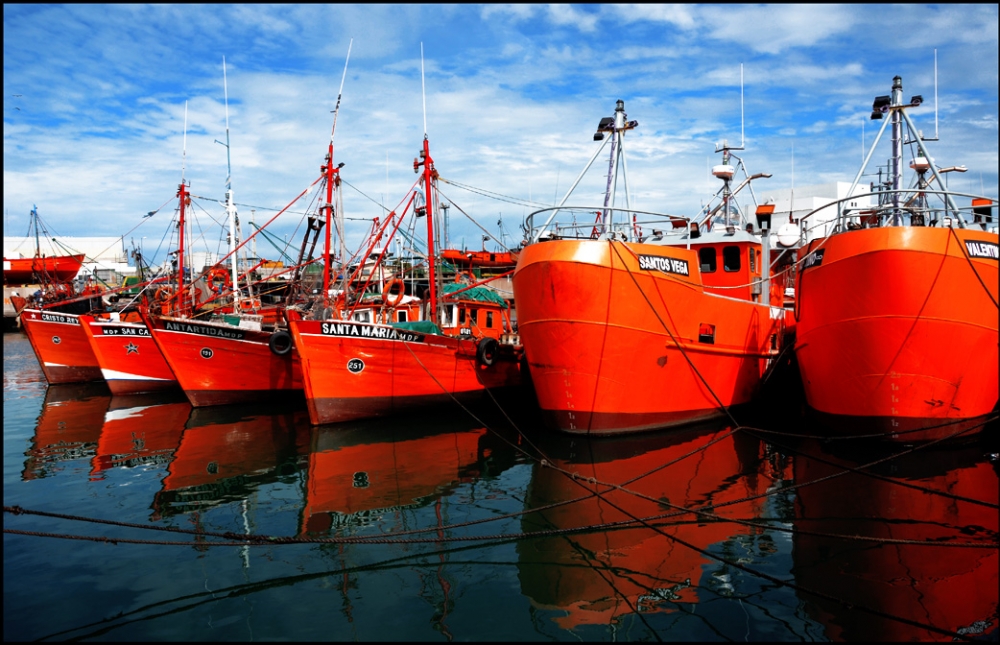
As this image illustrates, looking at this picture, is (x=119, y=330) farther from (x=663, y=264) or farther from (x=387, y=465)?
(x=663, y=264)

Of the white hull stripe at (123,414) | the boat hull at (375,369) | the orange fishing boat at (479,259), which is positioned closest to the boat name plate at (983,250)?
the boat hull at (375,369)

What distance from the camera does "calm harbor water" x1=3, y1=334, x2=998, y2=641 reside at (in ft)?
18.4

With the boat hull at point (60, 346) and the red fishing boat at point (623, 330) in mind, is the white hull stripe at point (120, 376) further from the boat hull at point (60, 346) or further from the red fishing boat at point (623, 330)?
the red fishing boat at point (623, 330)

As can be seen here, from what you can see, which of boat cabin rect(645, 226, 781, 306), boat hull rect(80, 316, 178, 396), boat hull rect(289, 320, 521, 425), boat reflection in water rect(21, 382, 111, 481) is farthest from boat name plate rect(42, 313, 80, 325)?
boat cabin rect(645, 226, 781, 306)

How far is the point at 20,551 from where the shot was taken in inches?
286

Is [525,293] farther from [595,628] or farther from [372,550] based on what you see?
[595,628]

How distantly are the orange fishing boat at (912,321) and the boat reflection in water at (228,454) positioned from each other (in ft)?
29.8

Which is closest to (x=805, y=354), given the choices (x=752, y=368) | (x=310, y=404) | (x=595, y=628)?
(x=752, y=368)

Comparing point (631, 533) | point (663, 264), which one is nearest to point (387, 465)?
point (631, 533)

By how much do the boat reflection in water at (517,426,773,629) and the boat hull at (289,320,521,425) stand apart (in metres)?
4.67

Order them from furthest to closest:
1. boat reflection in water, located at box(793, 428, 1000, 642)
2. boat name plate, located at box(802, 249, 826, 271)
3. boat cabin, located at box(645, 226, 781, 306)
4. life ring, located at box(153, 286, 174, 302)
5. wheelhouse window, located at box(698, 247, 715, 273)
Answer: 1. life ring, located at box(153, 286, 174, 302)
2. wheelhouse window, located at box(698, 247, 715, 273)
3. boat cabin, located at box(645, 226, 781, 306)
4. boat name plate, located at box(802, 249, 826, 271)
5. boat reflection in water, located at box(793, 428, 1000, 642)

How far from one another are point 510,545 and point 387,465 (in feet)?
14.2

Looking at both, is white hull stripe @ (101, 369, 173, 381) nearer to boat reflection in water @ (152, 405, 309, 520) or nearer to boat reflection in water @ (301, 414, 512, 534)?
boat reflection in water @ (152, 405, 309, 520)

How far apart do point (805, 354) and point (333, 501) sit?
8.20 meters
